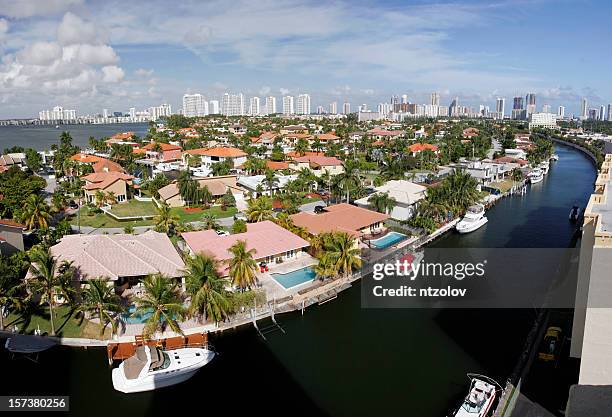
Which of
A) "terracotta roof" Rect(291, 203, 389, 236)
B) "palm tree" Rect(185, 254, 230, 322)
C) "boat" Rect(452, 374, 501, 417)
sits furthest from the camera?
"terracotta roof" Rect(291, 203, 389, 236)

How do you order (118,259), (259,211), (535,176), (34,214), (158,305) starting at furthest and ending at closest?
(535,176) < (259,211) < (34,214) < (118,259) < (158,305)

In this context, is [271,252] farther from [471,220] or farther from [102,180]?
[102,180]

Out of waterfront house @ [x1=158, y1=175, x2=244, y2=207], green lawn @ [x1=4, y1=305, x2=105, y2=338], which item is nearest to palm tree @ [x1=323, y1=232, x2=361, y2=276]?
green lawn @ [x1=4, y1=305, x2=105, y2=338]

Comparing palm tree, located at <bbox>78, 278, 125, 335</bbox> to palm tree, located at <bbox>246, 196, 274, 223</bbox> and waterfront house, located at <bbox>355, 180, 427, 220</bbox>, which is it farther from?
waterfront house, located at <bbox>355, 180, 427, 220</bbox>

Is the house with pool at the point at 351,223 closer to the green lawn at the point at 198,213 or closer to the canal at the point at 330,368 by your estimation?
the canal at the point at 330,368

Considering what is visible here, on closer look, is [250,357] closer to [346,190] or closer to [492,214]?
[346,190]

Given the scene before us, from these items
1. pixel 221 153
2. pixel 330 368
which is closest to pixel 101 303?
pixel 330 368

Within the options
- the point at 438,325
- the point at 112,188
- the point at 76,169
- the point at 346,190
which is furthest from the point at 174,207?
the point at 438,325
